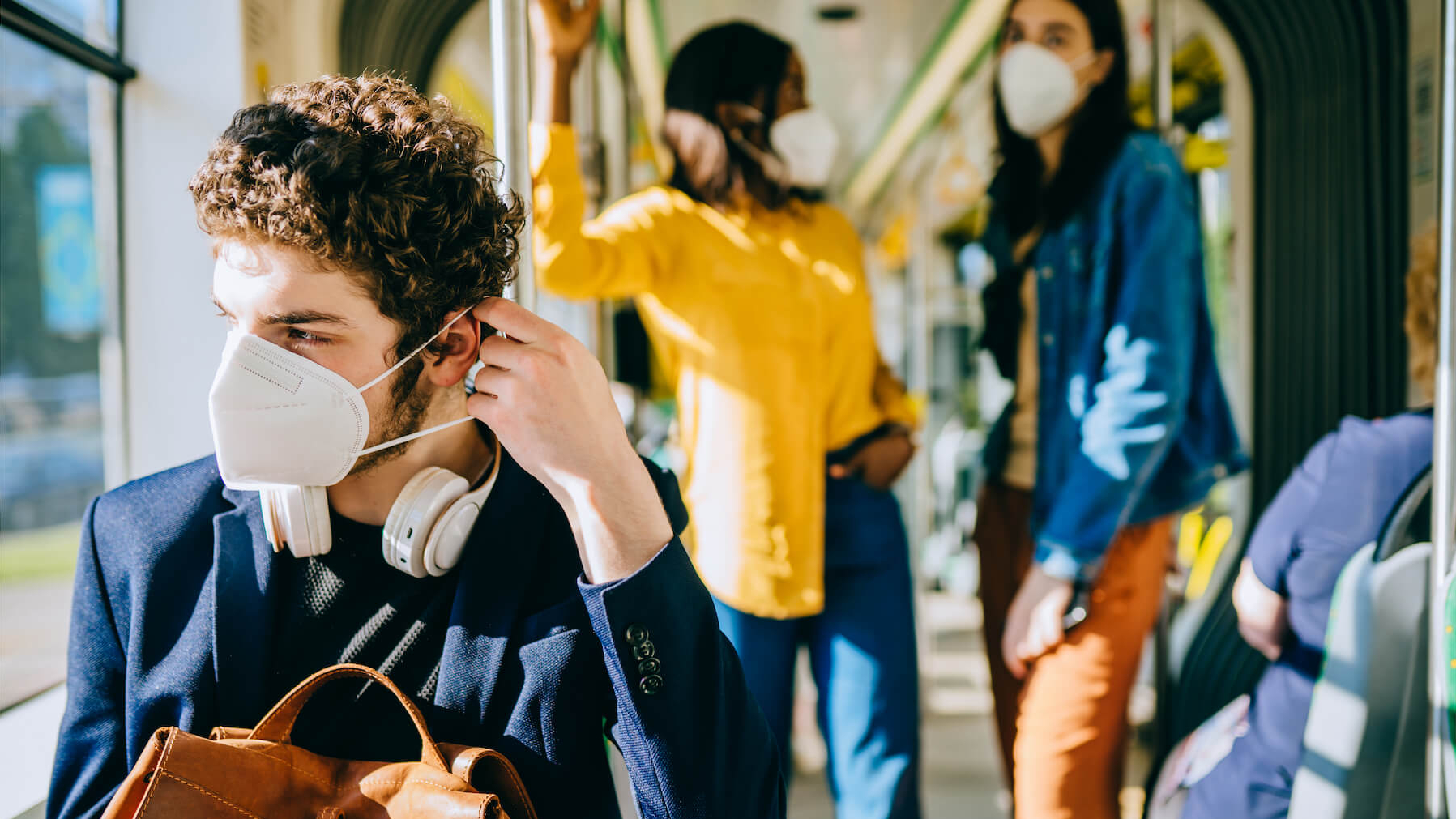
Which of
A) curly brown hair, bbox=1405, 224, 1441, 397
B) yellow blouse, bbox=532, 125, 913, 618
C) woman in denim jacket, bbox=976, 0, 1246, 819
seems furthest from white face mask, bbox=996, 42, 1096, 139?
curly brown hair, bbox=1405, 224, 1441, 397

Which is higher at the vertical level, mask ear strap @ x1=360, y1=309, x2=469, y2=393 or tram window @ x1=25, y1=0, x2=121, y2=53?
tram window @ x1=25, y1=0, x2=121, y2=53

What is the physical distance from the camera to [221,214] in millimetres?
1058

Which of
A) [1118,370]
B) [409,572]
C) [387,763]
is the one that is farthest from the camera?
[1118,370]

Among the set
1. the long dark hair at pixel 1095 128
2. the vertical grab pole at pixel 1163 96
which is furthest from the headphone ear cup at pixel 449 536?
the vertical grab pole at pixel 1163 96

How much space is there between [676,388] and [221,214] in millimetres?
1117

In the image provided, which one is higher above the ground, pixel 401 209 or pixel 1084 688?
pixel 401 209

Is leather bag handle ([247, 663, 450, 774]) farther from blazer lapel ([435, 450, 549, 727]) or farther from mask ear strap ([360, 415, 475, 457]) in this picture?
mask ear strap ([360, 415, 475, 457])

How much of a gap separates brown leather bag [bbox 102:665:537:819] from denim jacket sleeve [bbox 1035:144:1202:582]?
122cm

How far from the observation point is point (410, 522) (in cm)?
111

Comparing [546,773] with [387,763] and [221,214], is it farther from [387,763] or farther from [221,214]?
[221,214]

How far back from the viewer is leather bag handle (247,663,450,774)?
98 cm

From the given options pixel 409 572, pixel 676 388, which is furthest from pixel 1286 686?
pixel 409 572

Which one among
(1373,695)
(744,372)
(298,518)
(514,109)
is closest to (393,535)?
(298,518)

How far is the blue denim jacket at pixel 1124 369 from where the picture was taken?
1754 mm
